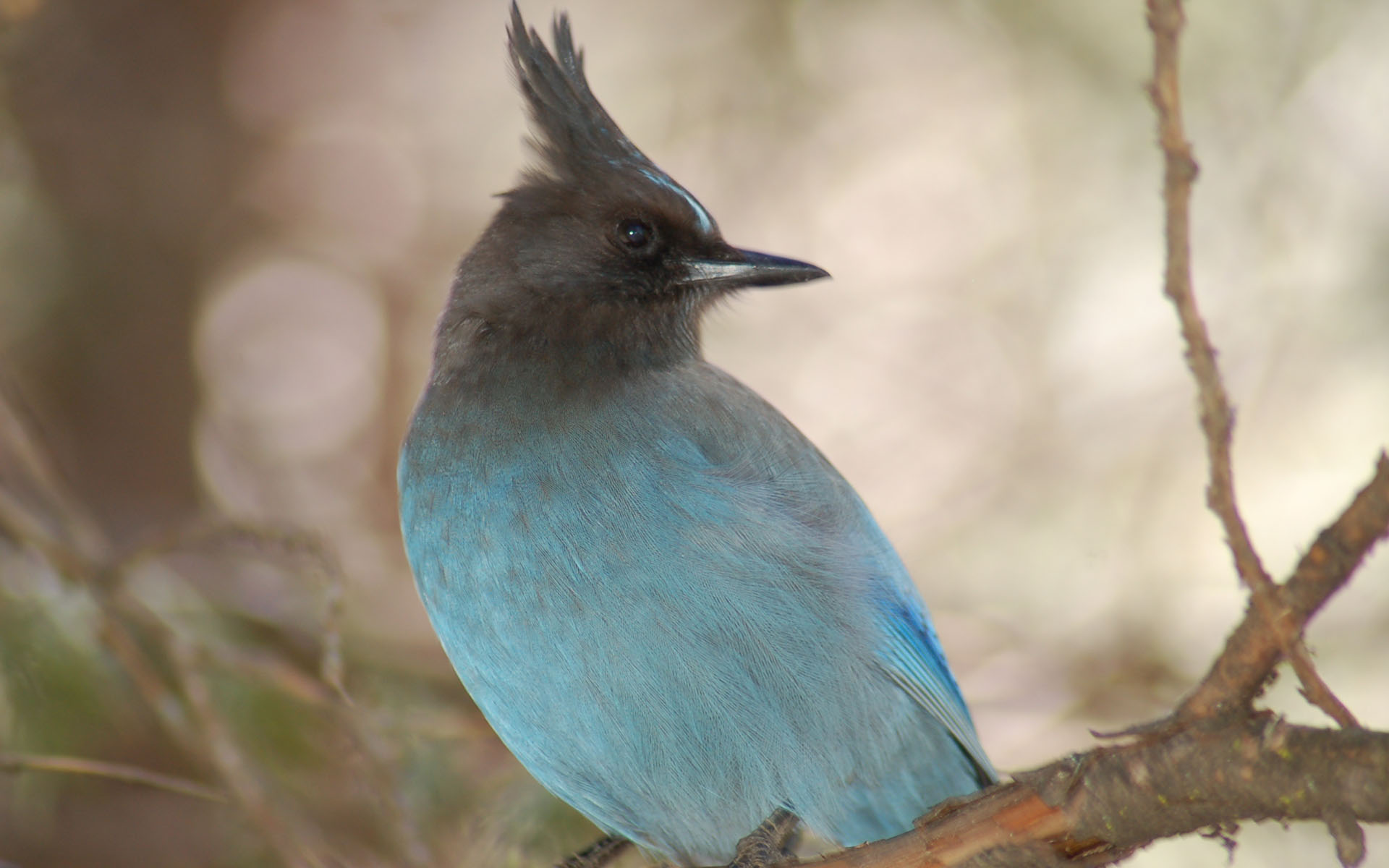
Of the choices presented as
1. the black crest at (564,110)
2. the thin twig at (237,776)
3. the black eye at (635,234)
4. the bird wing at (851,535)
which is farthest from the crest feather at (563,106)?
the thin twig at (237,776)

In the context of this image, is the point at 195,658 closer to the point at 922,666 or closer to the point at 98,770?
the point at 98,770

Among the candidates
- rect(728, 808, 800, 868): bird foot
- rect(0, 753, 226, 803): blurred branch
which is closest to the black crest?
rect(728, 808, 800, 868): bird foot

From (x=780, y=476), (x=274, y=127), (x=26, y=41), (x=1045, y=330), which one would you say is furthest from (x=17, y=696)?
(x=1045, y=330)

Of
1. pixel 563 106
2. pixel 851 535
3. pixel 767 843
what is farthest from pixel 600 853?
pixel 563 106

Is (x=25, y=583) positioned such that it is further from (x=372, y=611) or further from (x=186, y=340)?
(x=186, y=340)

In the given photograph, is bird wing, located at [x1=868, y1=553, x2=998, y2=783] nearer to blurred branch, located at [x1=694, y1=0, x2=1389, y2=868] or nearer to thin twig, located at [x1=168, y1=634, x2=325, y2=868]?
blurred branch, located at [x1=694, y1=0, x2=1389, y2=868]

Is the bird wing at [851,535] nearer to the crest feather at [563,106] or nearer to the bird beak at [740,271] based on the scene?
the bird beak at [740,271]
